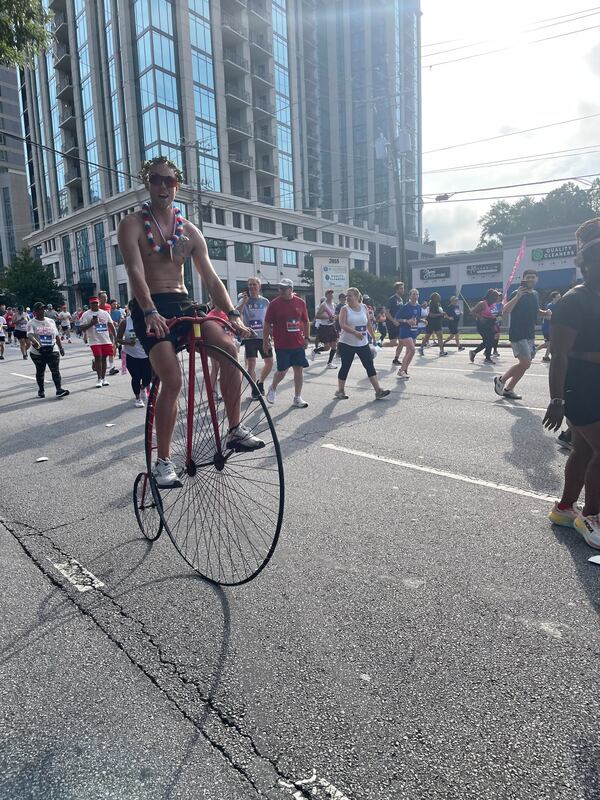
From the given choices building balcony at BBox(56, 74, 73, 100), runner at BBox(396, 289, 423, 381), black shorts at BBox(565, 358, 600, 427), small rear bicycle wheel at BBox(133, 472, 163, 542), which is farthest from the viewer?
building balcony at BBox(56, 74, 73, 100)

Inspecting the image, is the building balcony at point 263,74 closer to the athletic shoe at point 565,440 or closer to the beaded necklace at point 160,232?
the athletic shoe at point 565,440

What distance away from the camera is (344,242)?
70.6m

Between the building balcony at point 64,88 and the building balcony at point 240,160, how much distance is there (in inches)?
706

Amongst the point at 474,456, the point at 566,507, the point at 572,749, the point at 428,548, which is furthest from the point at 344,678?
the point at 474,456

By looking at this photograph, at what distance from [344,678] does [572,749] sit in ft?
2.79

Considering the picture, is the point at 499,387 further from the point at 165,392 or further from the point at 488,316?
the point at 165,392

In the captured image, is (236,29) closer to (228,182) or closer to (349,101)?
(228,182)

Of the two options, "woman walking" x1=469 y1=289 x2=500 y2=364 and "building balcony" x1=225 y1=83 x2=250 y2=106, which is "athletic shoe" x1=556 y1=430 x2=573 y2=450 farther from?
"building balcony" x1=225 y1=83 x2=250 y2=106

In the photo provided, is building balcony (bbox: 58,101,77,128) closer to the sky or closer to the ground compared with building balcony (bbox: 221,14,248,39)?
closer to the ground

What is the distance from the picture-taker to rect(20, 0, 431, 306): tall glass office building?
1812 inches

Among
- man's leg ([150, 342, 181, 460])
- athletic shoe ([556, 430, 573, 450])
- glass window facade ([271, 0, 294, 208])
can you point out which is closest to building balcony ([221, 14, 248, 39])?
glass window facade ([271, 0, 294, 208])

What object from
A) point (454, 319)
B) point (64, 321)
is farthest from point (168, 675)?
point (64, 321)

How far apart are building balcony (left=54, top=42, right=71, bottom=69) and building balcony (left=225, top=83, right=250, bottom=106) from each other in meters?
16.3

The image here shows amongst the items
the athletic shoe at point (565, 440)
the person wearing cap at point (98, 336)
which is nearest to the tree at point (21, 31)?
the person wearing cap at point (98, 336)
